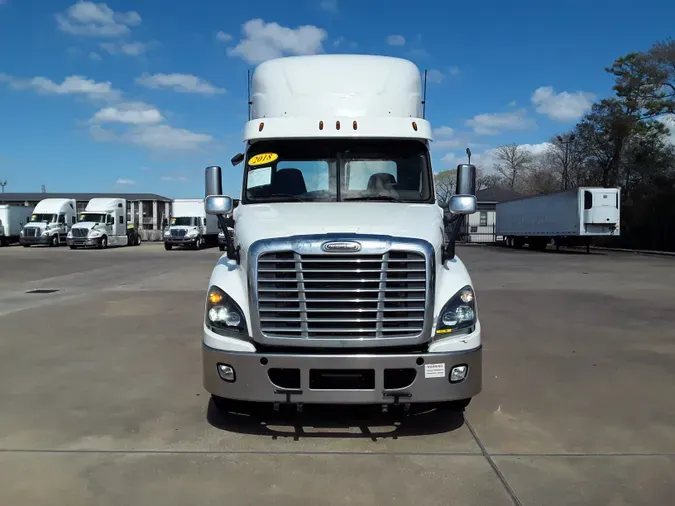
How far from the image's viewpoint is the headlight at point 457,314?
181 inches

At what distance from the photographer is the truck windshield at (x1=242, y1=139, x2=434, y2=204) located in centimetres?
579

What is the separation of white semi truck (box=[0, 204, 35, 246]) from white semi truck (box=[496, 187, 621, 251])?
36672mm

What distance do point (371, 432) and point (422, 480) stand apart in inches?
37.2

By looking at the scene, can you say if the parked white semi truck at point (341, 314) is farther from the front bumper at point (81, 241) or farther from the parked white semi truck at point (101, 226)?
the parked white semi truck at point (101, 226)


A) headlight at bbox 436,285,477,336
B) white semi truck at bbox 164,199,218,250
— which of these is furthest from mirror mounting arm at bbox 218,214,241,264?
white semi truck at bbox 164,199,218,250

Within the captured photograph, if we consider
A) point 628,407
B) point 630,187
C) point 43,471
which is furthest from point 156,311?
point 630,187

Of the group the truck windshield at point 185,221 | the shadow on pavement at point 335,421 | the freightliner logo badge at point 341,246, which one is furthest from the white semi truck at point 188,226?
the freightliner logo badge at point 341,246

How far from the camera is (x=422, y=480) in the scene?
4098 millimetres

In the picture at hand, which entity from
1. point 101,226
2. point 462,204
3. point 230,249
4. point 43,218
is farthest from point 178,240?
point 462,204

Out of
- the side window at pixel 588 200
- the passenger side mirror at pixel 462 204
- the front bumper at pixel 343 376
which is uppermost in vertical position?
the side window at pixel 588 200

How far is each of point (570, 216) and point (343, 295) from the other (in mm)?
31945

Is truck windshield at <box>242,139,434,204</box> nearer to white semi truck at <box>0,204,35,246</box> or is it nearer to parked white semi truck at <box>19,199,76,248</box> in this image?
parked white semi truck at <box>19,199,76,248</box>

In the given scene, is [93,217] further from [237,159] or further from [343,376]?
[343,376]

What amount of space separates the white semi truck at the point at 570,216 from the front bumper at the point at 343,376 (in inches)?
1212
